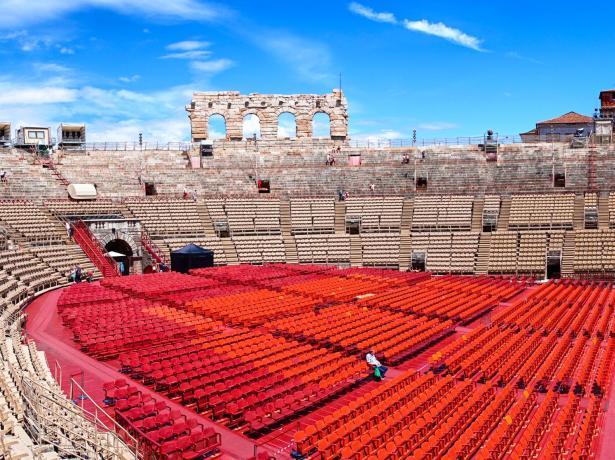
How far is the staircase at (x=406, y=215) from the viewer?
45531mm

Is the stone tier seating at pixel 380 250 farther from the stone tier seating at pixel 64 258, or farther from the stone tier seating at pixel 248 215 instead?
the stone tier seating at pixel 64 258

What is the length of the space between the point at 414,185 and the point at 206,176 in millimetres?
19209

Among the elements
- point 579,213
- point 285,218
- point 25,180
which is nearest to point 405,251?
point 285,218

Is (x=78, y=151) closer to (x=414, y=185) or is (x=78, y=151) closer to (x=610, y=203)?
(x=414, y=185)

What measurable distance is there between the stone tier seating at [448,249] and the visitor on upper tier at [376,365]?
2359cm

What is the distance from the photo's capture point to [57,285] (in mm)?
32500

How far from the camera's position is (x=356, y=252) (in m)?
43.7

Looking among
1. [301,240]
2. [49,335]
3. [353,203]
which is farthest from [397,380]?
[353,203]

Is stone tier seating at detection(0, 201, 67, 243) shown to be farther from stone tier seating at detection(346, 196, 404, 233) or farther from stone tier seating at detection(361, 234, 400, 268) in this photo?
stone tier seating at detection(346, 196, 404, 233)

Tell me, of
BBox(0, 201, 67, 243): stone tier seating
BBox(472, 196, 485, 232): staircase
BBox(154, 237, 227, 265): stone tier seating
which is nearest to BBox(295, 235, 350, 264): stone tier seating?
BBox(154, 237, 227, 265): stone tier seating

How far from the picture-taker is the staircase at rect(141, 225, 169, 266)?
40.6 m

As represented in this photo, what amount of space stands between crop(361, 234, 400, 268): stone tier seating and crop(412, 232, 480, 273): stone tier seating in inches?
62.2

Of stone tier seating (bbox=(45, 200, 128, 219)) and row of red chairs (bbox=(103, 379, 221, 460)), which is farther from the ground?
stone tier seating (bbox=(45, 200, 128, 219))

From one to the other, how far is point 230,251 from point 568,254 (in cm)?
2490
